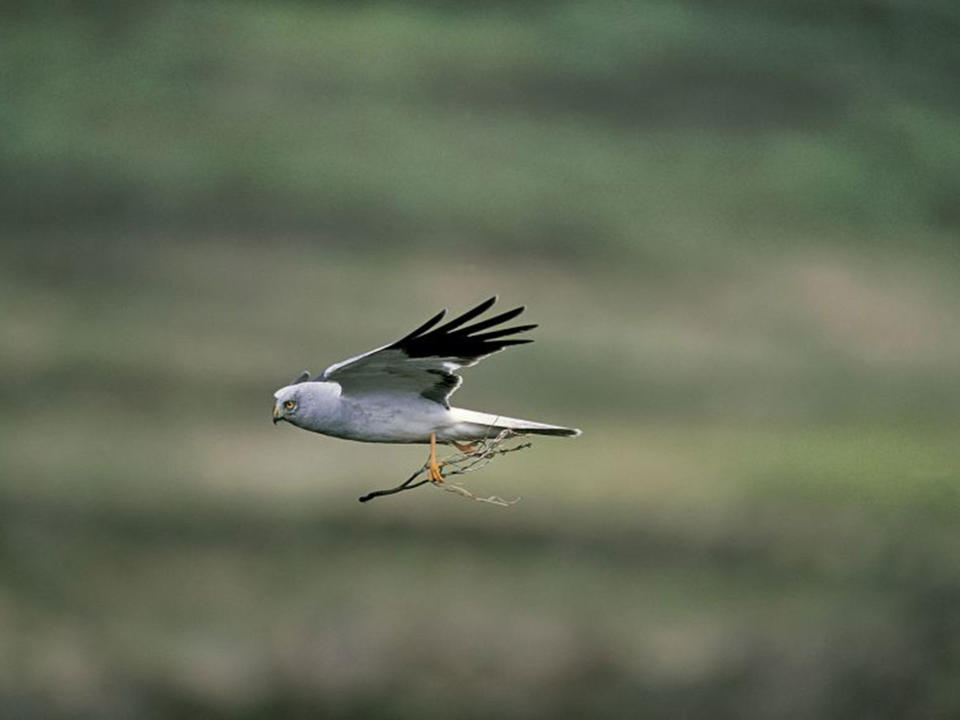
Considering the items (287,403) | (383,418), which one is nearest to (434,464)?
(383,418)

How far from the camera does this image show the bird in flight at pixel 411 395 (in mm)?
2416

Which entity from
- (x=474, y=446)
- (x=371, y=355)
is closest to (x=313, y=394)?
(x=371, y=355)

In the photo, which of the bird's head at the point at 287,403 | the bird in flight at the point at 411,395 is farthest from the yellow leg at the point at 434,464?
the bird's head at the point at 287,403

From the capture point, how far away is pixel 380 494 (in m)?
1.99

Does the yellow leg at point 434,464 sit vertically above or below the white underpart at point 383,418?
below

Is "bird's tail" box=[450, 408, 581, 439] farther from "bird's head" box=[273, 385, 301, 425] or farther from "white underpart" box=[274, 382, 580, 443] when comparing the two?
"bird's head" box=[273, 385, 301, 425]

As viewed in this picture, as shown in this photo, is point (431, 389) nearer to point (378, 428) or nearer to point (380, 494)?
point (378, 428)

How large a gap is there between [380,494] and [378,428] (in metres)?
0.47

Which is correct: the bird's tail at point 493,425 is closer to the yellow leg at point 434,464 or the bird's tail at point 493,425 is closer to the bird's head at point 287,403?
the yellow leg at point 434,464

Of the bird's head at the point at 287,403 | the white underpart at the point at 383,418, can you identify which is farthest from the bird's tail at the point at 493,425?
the bird's head at the point at 287,403

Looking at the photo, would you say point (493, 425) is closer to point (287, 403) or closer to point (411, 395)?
point (411, 395)

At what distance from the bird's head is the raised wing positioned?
114 millimetres

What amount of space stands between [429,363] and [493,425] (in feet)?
0.70

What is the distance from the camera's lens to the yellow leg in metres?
2.39
